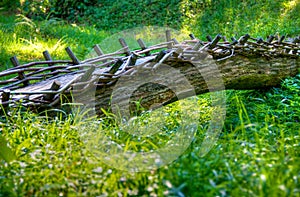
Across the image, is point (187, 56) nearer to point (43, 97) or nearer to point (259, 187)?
point (43, 97)

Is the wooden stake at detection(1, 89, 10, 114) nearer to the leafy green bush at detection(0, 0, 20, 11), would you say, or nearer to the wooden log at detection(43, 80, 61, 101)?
the wooden log at detection(43, 80, 61, 101)

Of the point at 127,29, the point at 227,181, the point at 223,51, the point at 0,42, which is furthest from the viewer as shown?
the point at 127,29

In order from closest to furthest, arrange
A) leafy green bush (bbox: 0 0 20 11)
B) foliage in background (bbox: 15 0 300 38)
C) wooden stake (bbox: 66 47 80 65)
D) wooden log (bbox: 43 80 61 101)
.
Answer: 1. wooden log (bbox: 43 80 61 101)
2. wooden stake (bbox: 66 47 80 65)
3. foliage in background (bbox: 15 0 300 38)
4. leafy green bush (bbox: 0 0 20 11)

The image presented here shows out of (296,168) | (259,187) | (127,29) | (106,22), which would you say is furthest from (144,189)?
(106,22)

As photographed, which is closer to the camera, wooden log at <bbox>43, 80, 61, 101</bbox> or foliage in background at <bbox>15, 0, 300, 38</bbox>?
wooden log at <bbox>43, 80, 61, 101</bbox>

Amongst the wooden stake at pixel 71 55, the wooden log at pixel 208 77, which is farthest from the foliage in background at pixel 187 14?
the wooden stake at pixel 71 55

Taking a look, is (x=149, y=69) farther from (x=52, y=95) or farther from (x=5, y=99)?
(x=5, y=99)

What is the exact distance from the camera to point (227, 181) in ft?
6.12

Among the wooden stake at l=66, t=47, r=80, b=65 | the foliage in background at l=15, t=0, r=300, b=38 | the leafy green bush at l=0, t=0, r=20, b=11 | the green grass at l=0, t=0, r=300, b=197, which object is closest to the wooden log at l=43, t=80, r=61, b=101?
the green grass at l=0, t=0, r=300, b=197

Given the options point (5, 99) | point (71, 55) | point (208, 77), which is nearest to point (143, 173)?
point (5, 99)

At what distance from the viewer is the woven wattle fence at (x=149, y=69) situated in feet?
9.64

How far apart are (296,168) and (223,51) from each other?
2.20 meters

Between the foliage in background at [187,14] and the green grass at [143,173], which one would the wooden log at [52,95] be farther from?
A: the foliage in background at [187,14]

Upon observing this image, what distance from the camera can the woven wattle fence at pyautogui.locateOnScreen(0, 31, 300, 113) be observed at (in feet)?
9.64
